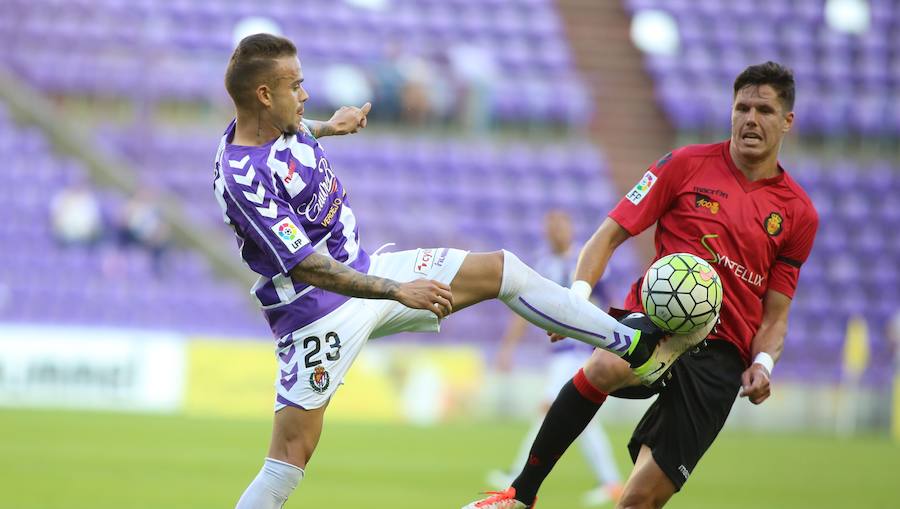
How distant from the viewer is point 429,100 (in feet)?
70.1

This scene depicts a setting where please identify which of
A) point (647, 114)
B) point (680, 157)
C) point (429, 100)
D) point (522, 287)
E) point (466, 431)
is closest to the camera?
point (522, 287)

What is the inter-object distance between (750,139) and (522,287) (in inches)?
50.2

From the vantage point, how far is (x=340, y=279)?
17.5 feet

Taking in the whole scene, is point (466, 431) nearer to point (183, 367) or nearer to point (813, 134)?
point (183, 367)

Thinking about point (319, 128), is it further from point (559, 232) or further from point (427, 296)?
point (559, 232)

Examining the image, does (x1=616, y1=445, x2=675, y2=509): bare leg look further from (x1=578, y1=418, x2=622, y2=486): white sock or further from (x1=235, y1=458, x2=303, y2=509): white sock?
(x1=578, y1=418, x2=622, y2=486): white sock

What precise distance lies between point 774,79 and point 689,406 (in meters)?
1.54

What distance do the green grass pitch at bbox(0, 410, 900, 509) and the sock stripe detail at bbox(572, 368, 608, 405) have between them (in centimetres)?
366

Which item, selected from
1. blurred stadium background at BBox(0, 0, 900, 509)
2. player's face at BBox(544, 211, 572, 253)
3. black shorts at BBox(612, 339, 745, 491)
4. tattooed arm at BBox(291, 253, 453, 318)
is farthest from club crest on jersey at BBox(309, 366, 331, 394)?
blurred stadium background at BBox(0, 0, 900, 509)

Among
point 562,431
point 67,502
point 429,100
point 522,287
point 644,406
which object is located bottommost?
point 644,406

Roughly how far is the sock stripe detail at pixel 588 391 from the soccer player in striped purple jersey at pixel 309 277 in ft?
1.15

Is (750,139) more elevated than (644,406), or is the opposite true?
(750,139)

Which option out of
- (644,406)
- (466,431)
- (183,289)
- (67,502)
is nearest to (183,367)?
(183,289)

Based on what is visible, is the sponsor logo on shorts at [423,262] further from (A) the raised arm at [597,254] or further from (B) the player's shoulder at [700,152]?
(B) the player's shoulder at [700,152]
